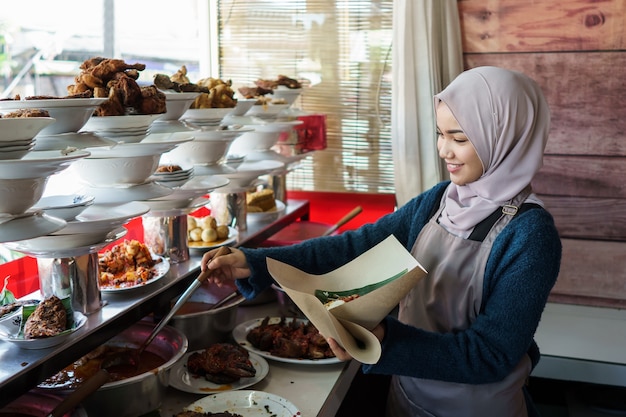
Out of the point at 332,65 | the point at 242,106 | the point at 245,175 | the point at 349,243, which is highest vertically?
the point at 332,65

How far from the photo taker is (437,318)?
5.85 ft

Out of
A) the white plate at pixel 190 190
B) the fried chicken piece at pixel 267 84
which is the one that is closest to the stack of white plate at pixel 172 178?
the white plate at pixel 190 190

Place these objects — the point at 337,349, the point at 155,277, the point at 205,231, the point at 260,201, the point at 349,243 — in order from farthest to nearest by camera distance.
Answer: the point at 260,201 < the point at 205,231 < the point at 349,243 < the point at 155,277 < the point at 337,349

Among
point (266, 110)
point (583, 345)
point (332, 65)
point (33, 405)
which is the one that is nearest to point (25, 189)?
point (33, 405)

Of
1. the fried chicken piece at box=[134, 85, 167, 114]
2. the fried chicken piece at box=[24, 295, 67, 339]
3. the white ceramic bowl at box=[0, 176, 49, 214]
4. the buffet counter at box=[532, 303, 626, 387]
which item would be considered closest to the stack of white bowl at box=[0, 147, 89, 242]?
the white ceramic bowl at box=[0, 176, 49, 214]

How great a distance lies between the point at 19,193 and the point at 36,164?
0.08 meters

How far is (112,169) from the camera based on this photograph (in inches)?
61.6

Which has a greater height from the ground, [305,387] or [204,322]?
[204,322]

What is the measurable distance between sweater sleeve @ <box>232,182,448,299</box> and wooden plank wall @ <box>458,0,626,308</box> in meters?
1.24

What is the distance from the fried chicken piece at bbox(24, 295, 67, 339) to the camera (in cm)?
137

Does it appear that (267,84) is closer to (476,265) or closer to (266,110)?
(266,110)

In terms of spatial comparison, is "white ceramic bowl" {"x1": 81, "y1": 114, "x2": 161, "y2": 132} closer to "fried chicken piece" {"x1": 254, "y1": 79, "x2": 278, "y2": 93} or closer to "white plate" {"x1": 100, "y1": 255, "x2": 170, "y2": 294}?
"white plate" {"x1": 100, "y1": 255, "x2": 170, "y2": 294}

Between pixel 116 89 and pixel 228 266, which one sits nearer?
pixel 116 89

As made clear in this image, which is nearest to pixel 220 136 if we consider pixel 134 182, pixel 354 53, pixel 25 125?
pixel 134 182
